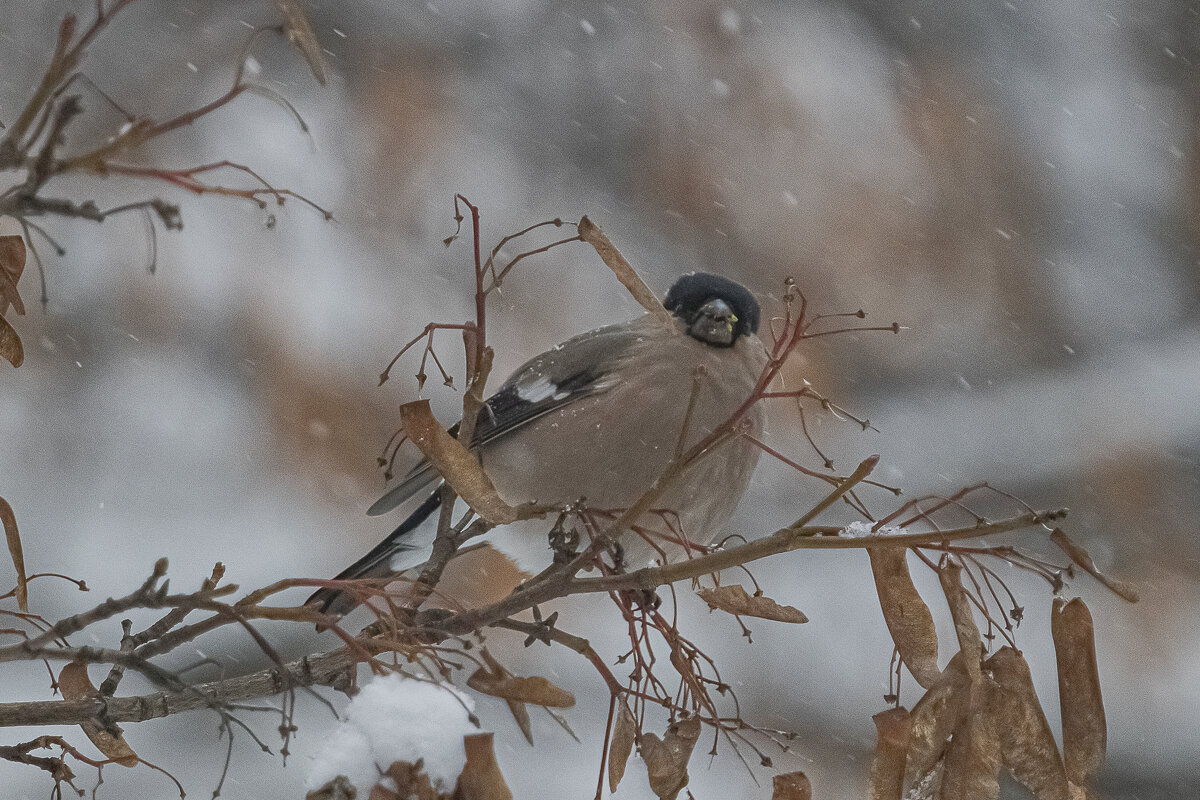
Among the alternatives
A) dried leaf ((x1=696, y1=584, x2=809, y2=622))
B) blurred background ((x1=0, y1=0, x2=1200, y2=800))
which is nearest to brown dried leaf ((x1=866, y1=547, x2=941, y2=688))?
dried leaf ((x1=696, y1=584, x2=809, y2=622))

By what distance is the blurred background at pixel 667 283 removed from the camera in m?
4.78

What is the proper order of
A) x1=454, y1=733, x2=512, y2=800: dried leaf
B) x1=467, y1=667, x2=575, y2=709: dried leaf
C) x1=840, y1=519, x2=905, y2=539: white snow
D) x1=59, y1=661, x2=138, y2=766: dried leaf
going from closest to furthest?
x1=454, y1=733, x2=512, y2=800: dried leaf, x1=840, y1=519, x2=905, y2=539: white snow, x1=467, y1=667, x2=575, y2=709: dried leaf, x1=59, y1=661, x2=138, y2=766: dried leaf

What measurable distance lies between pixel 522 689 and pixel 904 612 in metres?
0.51

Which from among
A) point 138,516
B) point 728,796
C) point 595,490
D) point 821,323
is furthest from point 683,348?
point 138,516

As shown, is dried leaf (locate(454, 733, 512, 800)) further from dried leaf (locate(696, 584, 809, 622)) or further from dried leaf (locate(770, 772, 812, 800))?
dried leaf (locate(696, 584, 809, 622))

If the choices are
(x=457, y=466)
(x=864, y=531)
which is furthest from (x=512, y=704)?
(x=864, y=531)

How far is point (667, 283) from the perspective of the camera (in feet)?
17.0

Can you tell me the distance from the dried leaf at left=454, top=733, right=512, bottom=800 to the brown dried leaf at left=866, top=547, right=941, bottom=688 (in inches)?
22.0

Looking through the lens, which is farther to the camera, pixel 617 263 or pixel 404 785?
pixel 617 263

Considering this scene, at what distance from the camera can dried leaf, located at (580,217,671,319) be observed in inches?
67.9

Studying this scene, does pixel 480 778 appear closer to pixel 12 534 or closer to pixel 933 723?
pixel 933 723

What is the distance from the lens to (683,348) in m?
3.18

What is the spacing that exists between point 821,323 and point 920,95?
1.62 m

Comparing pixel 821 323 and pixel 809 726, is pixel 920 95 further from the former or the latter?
pixel 809 726
